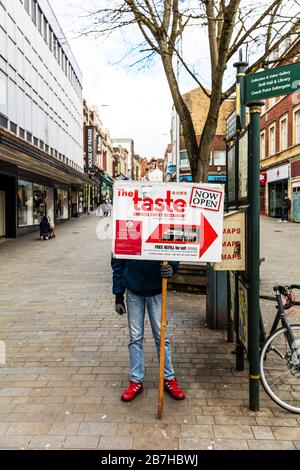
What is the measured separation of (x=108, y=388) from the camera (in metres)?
4.04

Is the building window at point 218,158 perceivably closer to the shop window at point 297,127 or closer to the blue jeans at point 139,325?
the shop window at point 297,127

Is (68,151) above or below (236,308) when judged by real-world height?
above

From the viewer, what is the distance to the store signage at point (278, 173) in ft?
94.0

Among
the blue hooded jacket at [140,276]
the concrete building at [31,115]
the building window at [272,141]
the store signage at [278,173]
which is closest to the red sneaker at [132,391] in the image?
the blue hooded jacket at [140,276]

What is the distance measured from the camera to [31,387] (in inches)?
160

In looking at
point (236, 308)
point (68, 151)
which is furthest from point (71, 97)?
point (236, 308)

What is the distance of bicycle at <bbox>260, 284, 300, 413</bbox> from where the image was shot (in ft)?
12.0

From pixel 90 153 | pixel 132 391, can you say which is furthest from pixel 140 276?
pixel 90 153

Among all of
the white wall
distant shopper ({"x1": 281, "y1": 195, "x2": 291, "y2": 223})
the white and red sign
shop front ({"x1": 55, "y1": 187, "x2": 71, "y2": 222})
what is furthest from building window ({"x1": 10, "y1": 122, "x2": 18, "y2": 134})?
distant shopper ({"x1": 281, "y1": 195, "x2": 291, "y2": 223})

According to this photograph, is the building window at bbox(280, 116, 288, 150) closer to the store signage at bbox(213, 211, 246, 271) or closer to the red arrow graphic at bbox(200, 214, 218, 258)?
the store signage at bbox(213, 211, 246, 271)

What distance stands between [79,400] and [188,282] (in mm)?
4175
